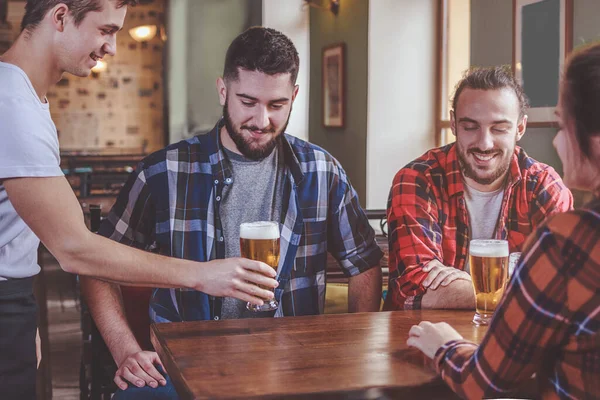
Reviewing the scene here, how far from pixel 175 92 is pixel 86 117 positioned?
5.32 ft

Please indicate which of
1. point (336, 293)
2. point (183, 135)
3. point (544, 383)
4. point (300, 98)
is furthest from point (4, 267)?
point (183, 135)

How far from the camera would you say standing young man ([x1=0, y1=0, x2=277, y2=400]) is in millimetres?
1570

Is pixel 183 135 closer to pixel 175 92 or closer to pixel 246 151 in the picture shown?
pixel 175 92

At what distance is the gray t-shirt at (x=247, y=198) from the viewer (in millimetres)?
2102

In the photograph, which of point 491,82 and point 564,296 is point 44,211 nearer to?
point 564,296

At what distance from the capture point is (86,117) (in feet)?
35.9

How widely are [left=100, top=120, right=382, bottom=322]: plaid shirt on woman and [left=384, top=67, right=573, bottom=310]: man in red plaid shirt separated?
158mm

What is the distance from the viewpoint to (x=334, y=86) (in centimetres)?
666

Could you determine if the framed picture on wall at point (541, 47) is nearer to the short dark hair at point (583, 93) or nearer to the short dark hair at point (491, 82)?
the short dark hair at point (491, 82)

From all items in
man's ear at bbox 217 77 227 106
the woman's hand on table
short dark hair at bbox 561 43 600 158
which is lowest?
the woman's hand on table

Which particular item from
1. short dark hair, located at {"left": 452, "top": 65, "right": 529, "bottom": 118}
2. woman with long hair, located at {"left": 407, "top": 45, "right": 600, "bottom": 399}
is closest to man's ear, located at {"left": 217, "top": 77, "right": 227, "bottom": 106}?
short dark hair, located at {"left": 452, "top": 65, "right": 529, "bottom": 118}

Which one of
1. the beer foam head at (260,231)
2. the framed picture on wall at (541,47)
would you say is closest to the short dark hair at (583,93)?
the beer foam head at (260,231)

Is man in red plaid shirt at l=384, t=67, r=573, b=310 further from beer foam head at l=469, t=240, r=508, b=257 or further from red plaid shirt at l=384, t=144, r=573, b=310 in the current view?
beer foam head at l=469, t=240, r=508, b=257

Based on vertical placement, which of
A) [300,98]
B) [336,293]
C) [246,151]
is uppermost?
[300,98]
